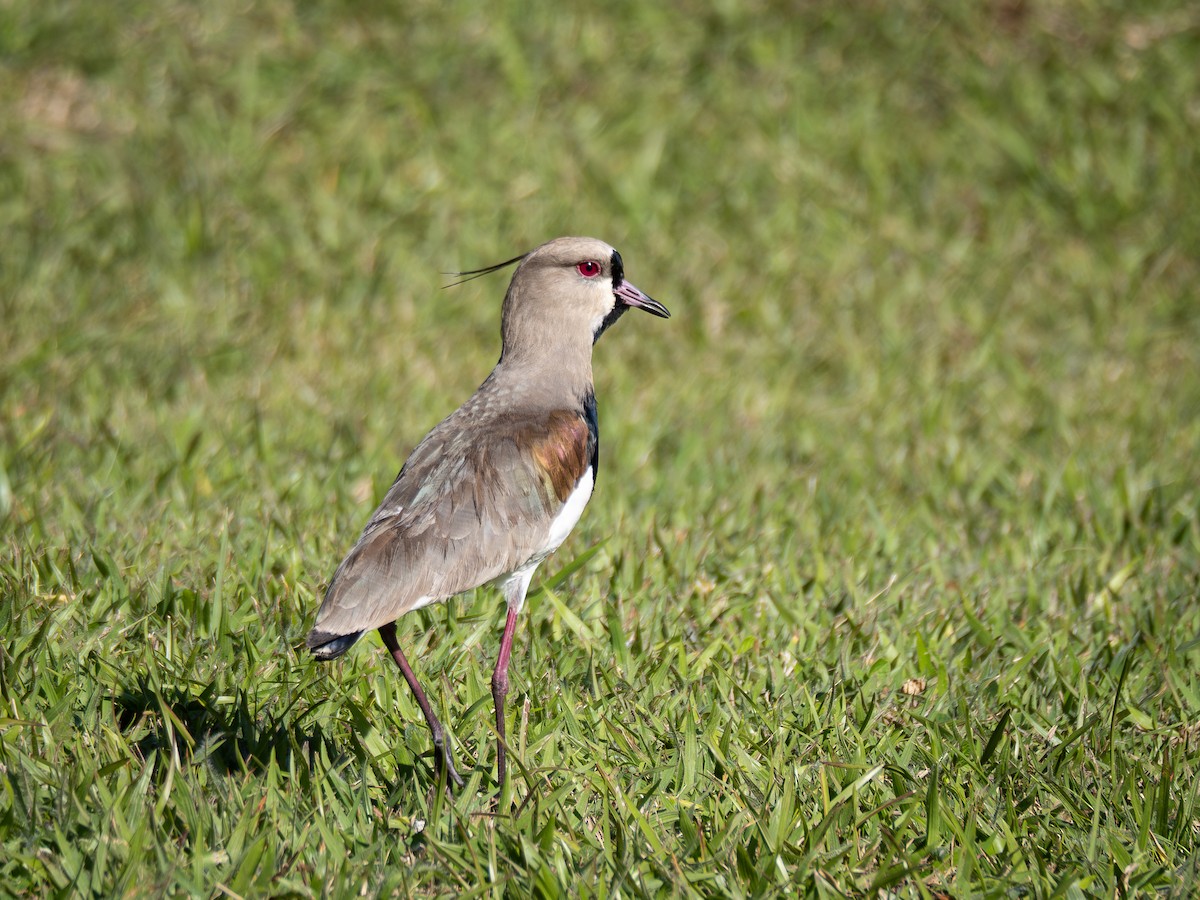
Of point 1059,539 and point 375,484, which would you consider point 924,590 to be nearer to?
point 1059,539

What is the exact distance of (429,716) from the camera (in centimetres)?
362

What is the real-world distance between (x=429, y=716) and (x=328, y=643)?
1.30ft

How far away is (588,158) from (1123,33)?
376cm

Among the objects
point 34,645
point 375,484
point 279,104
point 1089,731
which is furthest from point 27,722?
point 279,104

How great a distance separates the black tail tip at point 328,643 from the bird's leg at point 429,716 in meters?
0.21

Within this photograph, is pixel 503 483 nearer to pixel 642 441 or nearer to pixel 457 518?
pixel 457 518

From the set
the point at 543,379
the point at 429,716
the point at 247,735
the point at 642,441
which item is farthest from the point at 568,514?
the point at 642,441

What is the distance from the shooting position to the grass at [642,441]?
11.1 ft

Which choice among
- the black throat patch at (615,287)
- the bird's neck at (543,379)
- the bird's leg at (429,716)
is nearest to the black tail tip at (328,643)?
the bird's leg at (429,716)

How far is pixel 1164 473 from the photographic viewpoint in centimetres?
625

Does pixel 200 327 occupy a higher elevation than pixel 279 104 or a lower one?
lower

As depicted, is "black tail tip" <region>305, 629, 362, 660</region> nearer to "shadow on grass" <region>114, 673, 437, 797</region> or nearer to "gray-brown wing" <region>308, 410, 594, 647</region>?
"gray-brown wing" <region>308, 410, 594, 647</region>

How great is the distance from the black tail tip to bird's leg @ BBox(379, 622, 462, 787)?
21 centimetres

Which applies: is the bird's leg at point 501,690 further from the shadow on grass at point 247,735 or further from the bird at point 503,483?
the shadow on grass at point 247,735
